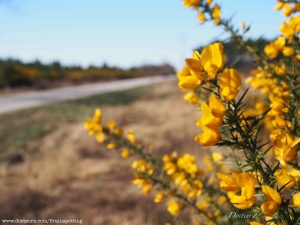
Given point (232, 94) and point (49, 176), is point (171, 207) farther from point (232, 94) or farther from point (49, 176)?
point (49, 176)

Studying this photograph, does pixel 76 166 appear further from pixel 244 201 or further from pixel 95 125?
pixel 244 201

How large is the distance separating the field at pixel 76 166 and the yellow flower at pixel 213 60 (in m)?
1.71

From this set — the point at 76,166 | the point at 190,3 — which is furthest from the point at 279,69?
the point at 76,166

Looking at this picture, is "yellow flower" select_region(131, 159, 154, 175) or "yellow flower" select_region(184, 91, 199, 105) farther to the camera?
"yellow flower" select_region(131, 159, 154, 175)

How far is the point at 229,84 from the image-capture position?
2.81ft

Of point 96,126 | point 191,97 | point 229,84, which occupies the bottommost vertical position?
point 96,126

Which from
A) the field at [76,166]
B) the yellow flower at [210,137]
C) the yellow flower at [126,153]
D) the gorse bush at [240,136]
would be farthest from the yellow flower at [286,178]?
the field at [76,166]

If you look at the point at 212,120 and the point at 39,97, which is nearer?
the point at 212,120

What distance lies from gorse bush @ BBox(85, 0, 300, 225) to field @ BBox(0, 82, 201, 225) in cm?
67

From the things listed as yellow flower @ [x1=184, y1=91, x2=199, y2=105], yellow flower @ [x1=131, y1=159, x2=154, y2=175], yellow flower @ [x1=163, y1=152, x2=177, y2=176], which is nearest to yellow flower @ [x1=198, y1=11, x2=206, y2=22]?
yellow flower @ [x1=184, y1=91, x2=199, y2=105]

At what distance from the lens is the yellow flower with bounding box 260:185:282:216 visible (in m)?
0.80

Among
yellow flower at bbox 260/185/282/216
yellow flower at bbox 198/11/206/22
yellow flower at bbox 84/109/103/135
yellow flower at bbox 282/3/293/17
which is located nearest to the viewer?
yellow flower at bbox 260/185/282/216

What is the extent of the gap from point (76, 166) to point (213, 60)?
212 inches

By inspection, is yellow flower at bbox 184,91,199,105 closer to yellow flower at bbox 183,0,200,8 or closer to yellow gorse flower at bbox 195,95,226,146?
yellow flower at bbox 183,0,200,8
